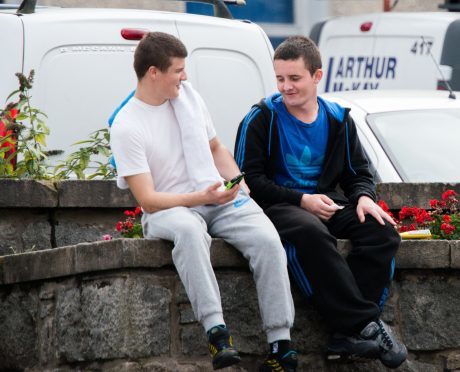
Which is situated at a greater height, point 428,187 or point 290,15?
point 428,187

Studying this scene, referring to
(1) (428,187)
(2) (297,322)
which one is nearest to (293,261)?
(2) (297,322)

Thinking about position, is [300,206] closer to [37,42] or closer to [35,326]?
[35,326]

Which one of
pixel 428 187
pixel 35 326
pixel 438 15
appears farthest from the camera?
pixel 438 15

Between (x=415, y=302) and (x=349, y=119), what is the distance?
2.89ft

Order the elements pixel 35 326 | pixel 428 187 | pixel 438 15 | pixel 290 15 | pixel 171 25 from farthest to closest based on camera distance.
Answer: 1. pixel 290 15
2. pixel 438 15
3. pixel 171 25
4. pixel 428 187
5. pixel 35 326

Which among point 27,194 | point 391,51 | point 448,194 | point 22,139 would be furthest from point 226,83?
point 391,51

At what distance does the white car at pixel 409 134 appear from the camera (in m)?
8.57

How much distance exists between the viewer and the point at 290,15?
59.0 feet

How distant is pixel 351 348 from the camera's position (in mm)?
6324

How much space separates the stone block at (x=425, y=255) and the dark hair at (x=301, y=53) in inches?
35.9

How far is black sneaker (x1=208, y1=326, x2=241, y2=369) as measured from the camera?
6.02 metres

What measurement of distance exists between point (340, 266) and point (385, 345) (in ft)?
1.20

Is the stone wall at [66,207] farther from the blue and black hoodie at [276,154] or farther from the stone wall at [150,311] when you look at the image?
the stone wall at [150,311]

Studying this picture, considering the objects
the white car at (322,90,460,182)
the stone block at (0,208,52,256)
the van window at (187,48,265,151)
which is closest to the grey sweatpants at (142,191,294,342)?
the stone block at (0,208,52,256)
